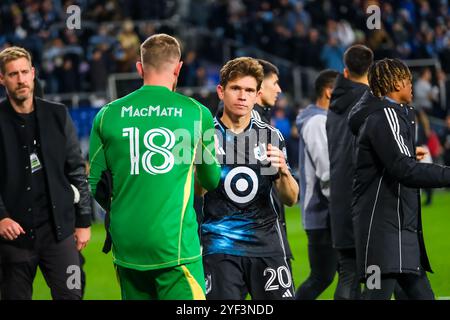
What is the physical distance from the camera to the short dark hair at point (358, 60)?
8.02 meters

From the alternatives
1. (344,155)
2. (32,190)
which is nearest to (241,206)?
(32,190)

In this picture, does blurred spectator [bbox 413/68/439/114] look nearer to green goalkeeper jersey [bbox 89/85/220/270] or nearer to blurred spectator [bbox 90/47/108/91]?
blurred spectator [bbox 90/47/108/91]

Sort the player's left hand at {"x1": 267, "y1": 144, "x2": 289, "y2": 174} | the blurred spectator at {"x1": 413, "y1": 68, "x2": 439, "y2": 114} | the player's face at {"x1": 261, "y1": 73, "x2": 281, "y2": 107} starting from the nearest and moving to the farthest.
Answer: the player's left hand at {"x1": 267, "y1": 144, "x2": 289, "y2": 174} < the player's face at {"x1": 261, "y1": 73, "x2": 281, "y2": 107} < the blurred spectator at {"x1": 413, "y1": 68, "x2": 439, "y2": 114}

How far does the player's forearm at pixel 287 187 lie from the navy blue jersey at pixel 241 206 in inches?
2.6

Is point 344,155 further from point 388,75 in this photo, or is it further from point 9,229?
point 9,229

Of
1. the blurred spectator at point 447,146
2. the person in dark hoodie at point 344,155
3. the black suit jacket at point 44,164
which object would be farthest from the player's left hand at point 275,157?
the blurred spectator at point 447,146

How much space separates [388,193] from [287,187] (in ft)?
2.35

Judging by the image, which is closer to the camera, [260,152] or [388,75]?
[260,152]

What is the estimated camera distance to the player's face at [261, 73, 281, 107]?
8148 millimetres

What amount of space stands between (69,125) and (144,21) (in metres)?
17.7

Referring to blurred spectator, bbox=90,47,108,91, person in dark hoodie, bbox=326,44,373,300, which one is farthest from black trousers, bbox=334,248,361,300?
blurred spectator, bbox=90,47,108,91

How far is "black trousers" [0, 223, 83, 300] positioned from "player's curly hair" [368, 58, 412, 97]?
99.5 inches

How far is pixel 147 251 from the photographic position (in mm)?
5367

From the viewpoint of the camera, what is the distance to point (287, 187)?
6.27 metres
